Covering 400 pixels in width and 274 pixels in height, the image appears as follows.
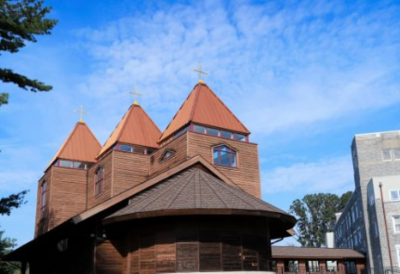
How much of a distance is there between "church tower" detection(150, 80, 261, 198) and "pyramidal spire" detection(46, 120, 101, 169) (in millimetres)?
6453

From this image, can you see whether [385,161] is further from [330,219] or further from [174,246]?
[330,219]

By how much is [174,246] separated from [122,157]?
1006 cm

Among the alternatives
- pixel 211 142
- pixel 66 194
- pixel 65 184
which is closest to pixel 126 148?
pixel 65 184

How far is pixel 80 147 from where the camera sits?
29422 millimetres

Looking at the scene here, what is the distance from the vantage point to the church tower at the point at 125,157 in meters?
23.8

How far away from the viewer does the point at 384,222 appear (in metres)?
35.2

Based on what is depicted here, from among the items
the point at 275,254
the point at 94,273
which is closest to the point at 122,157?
the point at 94,273

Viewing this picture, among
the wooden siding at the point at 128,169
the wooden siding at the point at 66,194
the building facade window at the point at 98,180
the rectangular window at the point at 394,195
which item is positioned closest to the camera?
the wooden siding at the point at 128,169

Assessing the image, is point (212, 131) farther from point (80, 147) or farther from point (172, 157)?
point (80, 147)

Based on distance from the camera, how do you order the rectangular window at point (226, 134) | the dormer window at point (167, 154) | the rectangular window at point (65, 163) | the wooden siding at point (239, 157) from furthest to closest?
1. the rectangular window at point (65, 163)
2. the rectangular window at point (226, 134)
3. the dormer window at point (167, 154)
4. the wooden siding at point (239, 157)

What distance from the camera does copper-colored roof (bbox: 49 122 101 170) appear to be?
28.6 metres

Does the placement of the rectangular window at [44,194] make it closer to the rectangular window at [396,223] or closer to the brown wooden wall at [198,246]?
the brown wooden wall at [198,246]

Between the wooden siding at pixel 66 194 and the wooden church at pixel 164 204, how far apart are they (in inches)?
2.2

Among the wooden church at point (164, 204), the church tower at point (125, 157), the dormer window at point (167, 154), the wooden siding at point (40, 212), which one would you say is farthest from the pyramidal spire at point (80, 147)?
the dormer window at point (167, 154)
